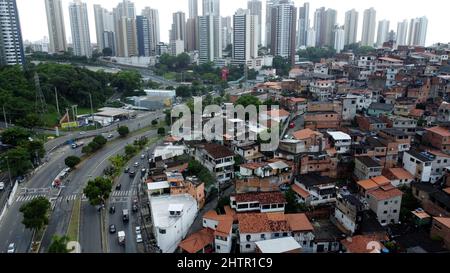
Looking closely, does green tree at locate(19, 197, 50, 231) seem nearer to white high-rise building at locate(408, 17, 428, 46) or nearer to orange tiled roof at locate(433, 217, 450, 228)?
orange tiled roof at locate(433, 217, 450, 228)

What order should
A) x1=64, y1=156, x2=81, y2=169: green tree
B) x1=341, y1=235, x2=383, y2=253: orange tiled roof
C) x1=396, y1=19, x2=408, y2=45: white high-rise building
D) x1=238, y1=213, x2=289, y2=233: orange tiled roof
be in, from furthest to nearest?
x1=396, y1=19, x2=408, y2=45: white high-rise building < x1=64, y1=156, x2=81, y2=169: green tree < x1=238, y1=213, x2=289, y2=233: orange tiled roof < x1=341, y1=235, x2=383, y2=253: orange tiled roof

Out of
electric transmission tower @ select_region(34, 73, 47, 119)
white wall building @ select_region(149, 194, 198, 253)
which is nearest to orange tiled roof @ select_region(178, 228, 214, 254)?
white wall building @ select_region(149, 194, 198, 253)

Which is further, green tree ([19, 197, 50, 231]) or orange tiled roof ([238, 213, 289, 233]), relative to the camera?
green tree ([19, 197, 50, 231])

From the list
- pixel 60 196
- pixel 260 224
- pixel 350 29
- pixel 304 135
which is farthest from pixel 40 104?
pixel 350 29

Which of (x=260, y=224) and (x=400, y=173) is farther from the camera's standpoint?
(x=400, y=173)

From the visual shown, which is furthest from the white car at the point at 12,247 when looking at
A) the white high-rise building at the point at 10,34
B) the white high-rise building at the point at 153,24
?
the white high-rise building at the point at 153,24

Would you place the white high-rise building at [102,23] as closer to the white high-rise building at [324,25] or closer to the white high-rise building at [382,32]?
the white high-rise building at [324,25]

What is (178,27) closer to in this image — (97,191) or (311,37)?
(311,37)
